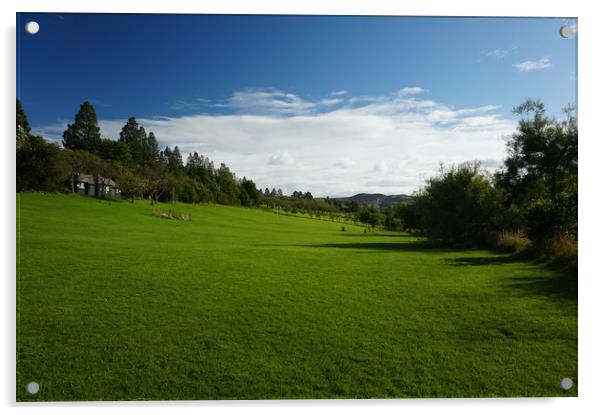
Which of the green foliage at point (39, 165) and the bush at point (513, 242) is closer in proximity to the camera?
the green foliage at point (39, 165)

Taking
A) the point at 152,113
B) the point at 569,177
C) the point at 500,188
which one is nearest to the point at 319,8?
the point at 152,113

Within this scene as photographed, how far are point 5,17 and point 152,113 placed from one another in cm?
190

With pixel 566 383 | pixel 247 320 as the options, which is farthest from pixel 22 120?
pixel 566 383

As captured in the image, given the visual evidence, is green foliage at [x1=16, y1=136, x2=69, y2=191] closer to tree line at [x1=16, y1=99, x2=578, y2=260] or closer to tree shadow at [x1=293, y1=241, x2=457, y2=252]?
tree line at [x1=16, y1=99, x2=578, y2=260]

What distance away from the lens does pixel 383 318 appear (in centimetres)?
436

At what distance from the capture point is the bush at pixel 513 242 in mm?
6387

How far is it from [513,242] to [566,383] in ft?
10.8

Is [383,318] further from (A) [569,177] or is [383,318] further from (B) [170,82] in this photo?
(B) [170,82]

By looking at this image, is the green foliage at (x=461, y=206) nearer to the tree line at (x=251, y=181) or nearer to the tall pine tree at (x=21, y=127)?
the tree line at (x=251, y=181)

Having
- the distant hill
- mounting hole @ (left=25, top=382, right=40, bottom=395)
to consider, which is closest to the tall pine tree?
mounting hole @ (left=25, top=382, right=40, bottom=395)

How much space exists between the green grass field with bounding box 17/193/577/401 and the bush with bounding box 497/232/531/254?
0.26 m

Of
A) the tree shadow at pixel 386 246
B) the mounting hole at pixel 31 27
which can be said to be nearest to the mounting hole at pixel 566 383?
the tree shadow at pixel 386 246

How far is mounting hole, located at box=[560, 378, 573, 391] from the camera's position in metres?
3.86
